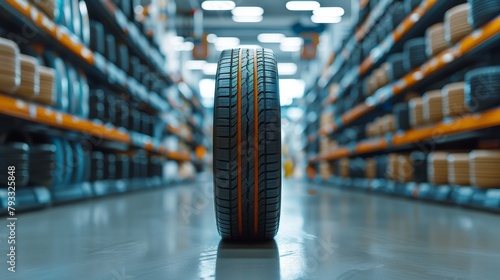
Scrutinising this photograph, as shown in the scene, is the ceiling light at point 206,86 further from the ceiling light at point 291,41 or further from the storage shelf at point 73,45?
the storage shelf at point 73,45

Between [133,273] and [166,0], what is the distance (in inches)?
317

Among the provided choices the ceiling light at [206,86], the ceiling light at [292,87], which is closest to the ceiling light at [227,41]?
the ceiling light at [292,87]

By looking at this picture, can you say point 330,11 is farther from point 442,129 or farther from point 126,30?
point 442,129

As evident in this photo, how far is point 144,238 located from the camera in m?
1.52

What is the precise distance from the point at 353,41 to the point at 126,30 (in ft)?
10.6

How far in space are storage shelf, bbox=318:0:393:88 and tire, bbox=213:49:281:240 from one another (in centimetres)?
350

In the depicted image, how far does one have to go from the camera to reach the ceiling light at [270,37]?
12.8 m

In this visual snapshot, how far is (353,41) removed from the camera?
5953mm

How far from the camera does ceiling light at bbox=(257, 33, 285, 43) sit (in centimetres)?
1281

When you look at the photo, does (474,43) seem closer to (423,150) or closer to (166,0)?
(423,150)

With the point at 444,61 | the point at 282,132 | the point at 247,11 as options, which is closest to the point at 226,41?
the point at 247,11

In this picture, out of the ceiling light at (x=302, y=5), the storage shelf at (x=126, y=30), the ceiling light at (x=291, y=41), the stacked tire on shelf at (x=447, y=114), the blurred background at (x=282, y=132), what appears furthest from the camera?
the ceiling light at (x=291, y=41)

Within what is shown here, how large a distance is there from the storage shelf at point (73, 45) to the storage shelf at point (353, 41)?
2.81 meters

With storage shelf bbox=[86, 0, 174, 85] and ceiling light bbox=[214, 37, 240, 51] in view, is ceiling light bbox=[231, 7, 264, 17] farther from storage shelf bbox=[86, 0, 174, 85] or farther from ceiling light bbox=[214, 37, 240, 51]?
storage shelf bbox=[86, 0, 174, 85]
